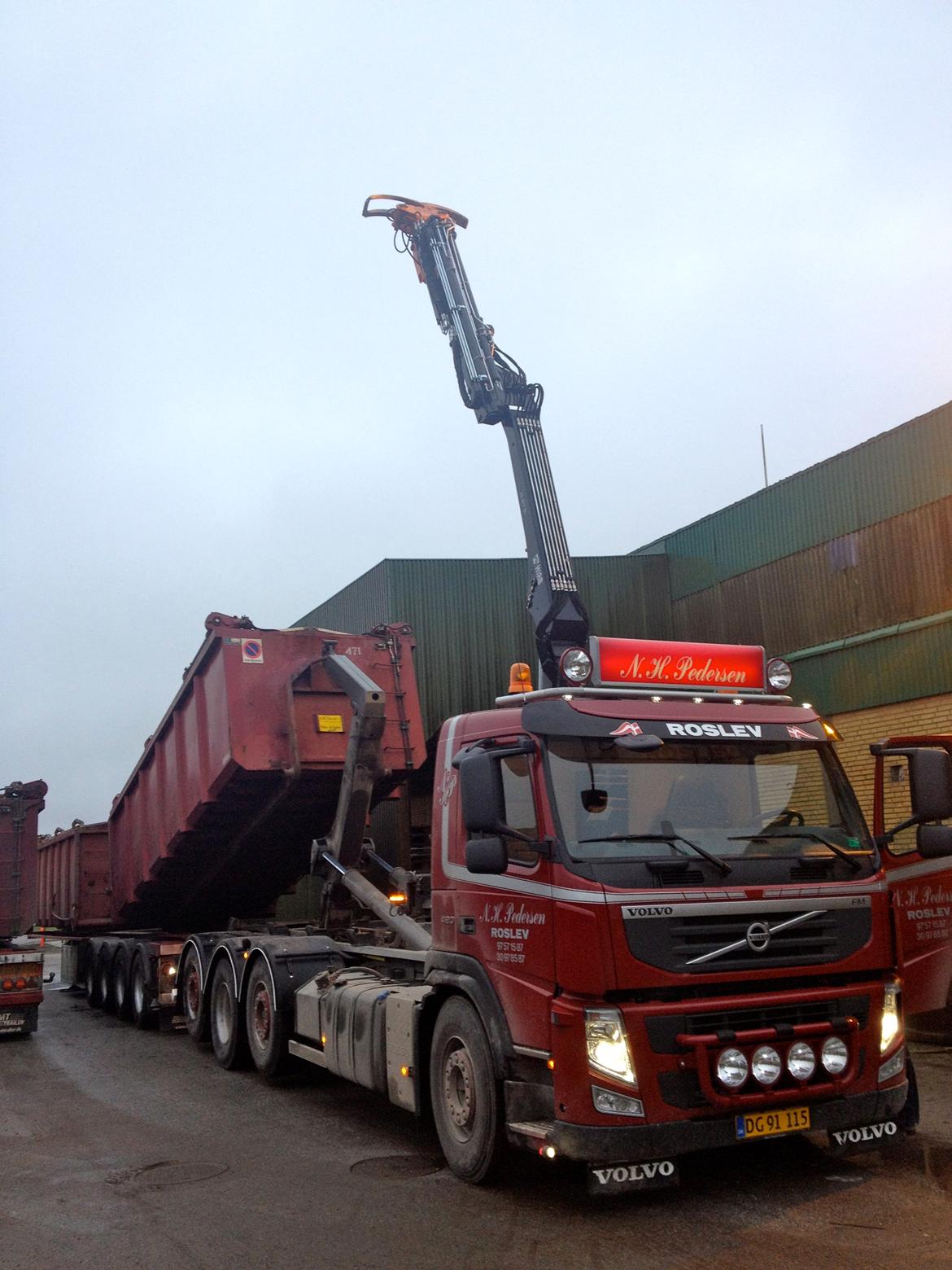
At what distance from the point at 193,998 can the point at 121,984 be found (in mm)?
2815

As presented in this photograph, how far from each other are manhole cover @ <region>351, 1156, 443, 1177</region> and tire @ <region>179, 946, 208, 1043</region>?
5.01m

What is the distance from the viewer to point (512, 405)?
51.2 feet

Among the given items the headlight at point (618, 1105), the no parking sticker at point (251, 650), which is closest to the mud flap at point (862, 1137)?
the headlight at point (618, 1105)

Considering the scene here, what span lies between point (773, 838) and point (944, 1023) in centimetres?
550

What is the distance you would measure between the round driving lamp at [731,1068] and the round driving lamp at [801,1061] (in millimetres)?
277

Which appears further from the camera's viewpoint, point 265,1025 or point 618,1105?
point 265,1025

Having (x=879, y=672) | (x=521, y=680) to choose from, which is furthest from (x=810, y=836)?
(x=879, y=672)

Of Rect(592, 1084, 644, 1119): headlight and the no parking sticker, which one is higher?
the no parking sticker

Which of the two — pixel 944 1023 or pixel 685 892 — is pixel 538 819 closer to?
pixel 685 892

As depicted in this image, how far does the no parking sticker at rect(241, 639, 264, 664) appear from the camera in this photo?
11367 millimetres

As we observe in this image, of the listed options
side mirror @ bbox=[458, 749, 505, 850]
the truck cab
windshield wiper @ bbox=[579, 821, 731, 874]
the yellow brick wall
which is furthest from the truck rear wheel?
windshield wiper @ bbox=[579, 821, 731, 874]

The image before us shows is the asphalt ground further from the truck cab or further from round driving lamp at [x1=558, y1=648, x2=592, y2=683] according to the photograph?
round driving lamp at [x1=558, y1=648, x2=592, y2=683]

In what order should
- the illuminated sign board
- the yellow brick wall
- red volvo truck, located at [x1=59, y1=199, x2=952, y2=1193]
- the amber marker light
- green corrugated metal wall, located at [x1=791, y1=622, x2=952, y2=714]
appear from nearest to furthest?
red volvo truck, located at [x1=59, y1=199, x2=952, y2=1193] < the illuminated sign board < the amber marker light < the yellow brick wall < green corrugated metal wall, located at [x1=791, y1=622, x2=952, y2=714]

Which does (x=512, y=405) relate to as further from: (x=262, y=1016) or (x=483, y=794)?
(x=483, y=794)
